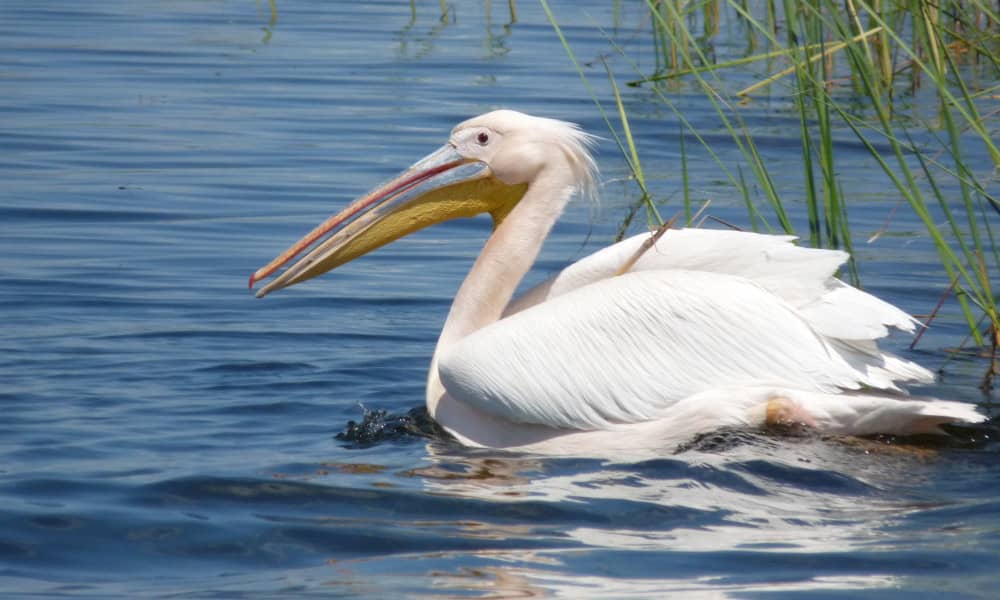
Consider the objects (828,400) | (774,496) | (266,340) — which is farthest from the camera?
(266,340)

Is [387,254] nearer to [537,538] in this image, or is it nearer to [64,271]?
[64,271]

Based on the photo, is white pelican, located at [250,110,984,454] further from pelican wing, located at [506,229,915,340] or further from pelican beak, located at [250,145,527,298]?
pelican beak, located at [250,145,527,298]

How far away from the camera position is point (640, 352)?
13.8 feet

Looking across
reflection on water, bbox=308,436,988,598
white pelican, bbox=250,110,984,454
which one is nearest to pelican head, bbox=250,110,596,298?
white pelican, bbox=250,110,984,454

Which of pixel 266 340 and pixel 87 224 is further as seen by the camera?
pixel 87 224

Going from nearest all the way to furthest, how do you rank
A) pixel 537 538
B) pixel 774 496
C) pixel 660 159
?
pixel 537 538 < pixel 774 496 < pixel 660 159

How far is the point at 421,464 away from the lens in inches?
166

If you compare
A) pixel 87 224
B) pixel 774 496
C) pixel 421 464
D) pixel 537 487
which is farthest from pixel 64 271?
pixel 774 496

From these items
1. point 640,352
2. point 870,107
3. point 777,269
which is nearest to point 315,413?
point 640,352

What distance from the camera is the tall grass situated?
14.0 feet

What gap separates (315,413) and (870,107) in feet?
19.2

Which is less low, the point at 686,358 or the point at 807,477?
the point at 686,358

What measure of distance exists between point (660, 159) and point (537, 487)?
4798 mm

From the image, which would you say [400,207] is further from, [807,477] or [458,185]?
[807,477]
